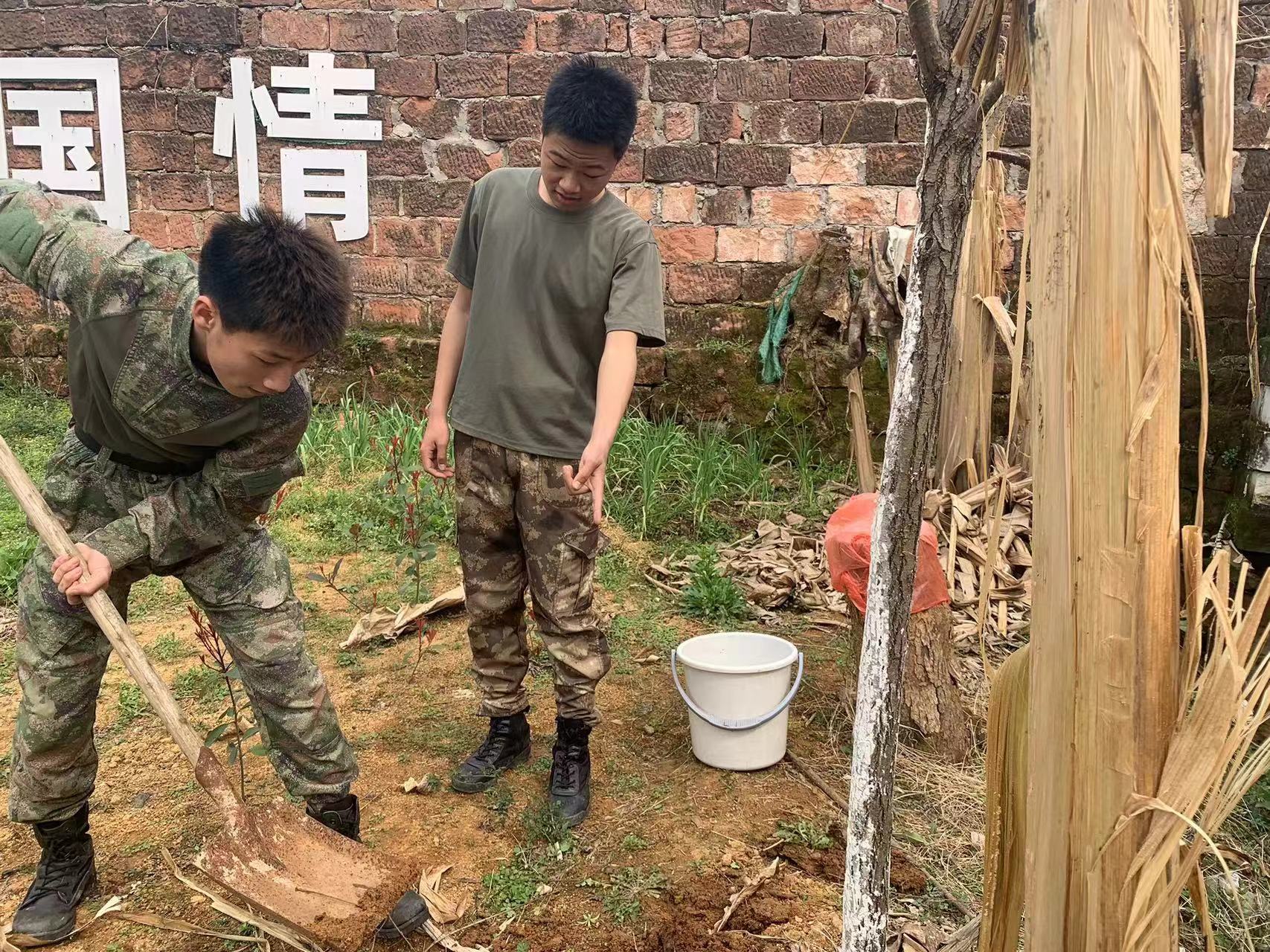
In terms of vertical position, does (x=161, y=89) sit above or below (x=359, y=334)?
above

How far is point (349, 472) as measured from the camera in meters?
5.34

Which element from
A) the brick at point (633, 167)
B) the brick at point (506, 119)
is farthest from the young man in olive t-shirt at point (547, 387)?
the brick at point (506, 119)

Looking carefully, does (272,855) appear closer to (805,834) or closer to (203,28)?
(805,834)

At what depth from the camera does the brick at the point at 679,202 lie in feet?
18.7

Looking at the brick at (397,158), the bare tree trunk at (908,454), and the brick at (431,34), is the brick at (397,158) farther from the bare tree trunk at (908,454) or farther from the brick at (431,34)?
the bare tree trunk at (908,454)

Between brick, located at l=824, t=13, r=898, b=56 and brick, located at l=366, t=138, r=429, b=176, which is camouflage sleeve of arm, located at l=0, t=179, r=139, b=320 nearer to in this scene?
brick, located at l=366, t=138, r=429, b=176

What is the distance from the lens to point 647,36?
5559mm

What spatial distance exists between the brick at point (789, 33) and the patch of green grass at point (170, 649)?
4206 mm

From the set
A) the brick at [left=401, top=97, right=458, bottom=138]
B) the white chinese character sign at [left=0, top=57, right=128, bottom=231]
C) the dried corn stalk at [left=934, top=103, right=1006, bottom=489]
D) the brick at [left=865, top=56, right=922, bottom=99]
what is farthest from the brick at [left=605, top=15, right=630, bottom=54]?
the white chinese character sign at [left=0, top=57, right=128, bottom=231]

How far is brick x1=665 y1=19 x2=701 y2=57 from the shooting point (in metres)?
5.52

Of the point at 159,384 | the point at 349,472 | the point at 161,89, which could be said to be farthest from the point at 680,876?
the point at 161,89

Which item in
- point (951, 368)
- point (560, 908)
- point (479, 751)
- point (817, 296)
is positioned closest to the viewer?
point (560, 908)

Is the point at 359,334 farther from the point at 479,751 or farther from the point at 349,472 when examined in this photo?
the point at 479,751

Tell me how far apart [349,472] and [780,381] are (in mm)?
2439
